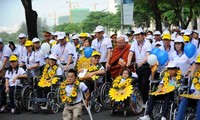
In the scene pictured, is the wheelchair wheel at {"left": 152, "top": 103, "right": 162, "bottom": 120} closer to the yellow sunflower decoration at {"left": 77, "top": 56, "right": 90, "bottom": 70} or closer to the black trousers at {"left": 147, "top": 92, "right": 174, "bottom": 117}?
the black trousers at {"left": 147, "top": 92, "right": 174, "bottom": 117}

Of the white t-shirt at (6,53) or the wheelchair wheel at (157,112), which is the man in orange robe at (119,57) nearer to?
the wheelchair wheel at (157,112)

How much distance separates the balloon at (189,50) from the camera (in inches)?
Result: 289

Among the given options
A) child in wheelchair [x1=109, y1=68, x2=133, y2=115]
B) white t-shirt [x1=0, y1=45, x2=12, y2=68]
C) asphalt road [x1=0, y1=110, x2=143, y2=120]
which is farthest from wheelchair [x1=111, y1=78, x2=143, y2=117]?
white t-shirt [x1=0, y1=45, x2=12, y2=68]

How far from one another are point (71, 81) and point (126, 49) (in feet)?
7.37

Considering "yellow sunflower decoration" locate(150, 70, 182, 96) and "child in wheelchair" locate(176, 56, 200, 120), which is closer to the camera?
"child in wheelchair" locate(176, 56, 200, 120)

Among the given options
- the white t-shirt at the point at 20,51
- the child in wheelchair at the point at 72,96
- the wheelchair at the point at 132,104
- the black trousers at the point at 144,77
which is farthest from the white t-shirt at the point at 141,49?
the white t-shirt at the point at 20,51

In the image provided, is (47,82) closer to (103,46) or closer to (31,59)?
(31,59)

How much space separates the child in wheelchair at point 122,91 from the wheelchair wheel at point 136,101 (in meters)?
0.12

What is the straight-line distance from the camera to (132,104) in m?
8.34

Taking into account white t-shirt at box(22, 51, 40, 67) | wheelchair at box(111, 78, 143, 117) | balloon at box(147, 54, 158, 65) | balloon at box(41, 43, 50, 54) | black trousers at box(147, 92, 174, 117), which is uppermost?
balloon at box(41, 43, 50, 54)

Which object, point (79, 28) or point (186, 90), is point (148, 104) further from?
point (79, 28)

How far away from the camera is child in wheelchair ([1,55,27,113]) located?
30.0ft

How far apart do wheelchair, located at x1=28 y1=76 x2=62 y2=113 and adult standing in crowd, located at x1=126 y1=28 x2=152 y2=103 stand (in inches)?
66.9

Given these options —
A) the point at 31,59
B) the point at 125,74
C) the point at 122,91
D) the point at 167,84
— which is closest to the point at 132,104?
the point at 122,91
